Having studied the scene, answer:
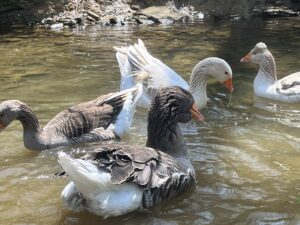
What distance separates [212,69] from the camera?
783 centimetres

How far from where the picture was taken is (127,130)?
678 cm

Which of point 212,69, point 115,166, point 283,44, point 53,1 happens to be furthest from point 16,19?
point 115,166

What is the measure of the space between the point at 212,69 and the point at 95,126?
2.14m

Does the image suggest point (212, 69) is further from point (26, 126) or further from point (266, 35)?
point (266, 35)

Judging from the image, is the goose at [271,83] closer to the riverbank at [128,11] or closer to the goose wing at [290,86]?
the goose wing at [290,86]

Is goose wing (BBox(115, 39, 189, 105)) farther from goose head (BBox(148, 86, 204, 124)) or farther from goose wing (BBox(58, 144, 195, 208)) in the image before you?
goose wing (BBox(58, 144, 195, 208))

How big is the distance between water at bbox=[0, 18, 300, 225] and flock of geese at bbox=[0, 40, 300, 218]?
0.19 metres

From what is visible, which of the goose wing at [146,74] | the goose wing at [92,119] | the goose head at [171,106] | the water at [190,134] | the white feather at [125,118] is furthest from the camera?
the goose wing at [146,74]

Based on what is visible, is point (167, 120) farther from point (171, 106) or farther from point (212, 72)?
Answer: point (212, 72)

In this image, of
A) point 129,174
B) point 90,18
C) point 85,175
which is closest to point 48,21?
point 90,18

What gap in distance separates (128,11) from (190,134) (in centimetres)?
1071

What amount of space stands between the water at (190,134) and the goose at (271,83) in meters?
0.13

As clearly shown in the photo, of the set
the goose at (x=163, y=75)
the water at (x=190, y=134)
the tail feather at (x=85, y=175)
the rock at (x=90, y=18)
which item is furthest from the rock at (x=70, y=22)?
the tail feather at (x=85, y=175)

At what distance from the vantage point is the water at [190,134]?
476 cm
